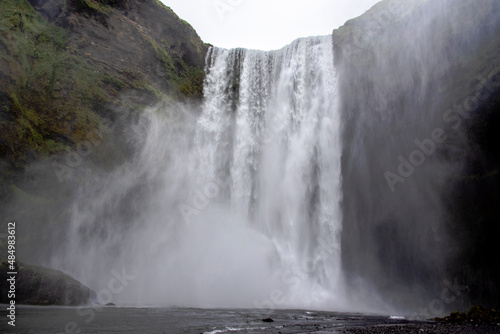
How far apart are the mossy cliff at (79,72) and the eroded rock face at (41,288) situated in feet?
14.2

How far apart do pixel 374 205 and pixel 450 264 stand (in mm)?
5213

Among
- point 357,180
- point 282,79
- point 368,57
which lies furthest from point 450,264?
point 282,79

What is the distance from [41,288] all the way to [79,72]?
12.6m

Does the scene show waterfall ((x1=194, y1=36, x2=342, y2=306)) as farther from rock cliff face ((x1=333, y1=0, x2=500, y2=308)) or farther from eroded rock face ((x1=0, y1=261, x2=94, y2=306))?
eroded rock face ((x1=0, y1=261, x2=94, y2=306))

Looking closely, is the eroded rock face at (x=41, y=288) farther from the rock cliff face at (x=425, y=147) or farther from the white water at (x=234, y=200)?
the rock cliff face at (x=425, y=147)

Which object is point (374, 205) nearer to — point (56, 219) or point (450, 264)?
point (450, 264)

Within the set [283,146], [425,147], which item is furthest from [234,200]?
[425,147]

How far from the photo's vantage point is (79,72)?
21281mm

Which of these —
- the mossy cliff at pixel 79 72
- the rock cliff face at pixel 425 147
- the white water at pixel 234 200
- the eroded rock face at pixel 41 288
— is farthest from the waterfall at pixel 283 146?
the eroded rock face at pixel 41 288

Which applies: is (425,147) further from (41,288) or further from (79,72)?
(79,72)

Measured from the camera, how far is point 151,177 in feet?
76.3

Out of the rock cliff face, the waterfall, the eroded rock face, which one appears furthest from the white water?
the eroded rock face

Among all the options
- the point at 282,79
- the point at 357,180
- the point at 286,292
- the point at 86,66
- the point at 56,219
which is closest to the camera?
the point at 56,219

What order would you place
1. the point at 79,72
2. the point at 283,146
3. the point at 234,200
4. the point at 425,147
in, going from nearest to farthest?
1. the point at 425,147
2. the point at 79,72
3. the point at 234,200
4. the point at 283,146
